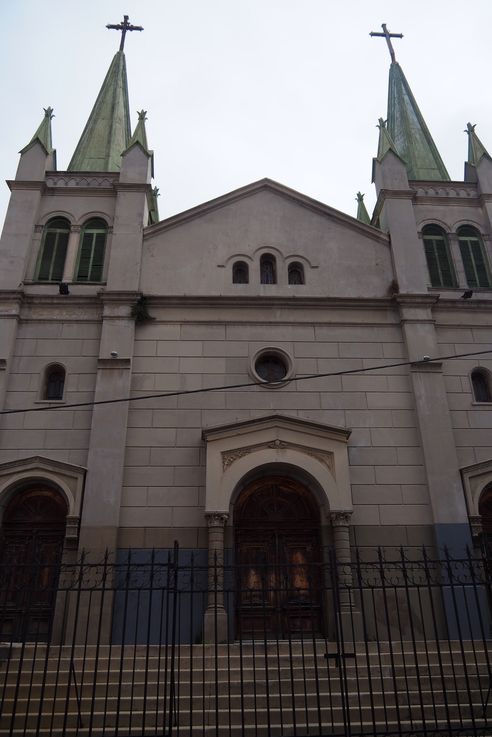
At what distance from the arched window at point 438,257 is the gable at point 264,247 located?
4.95 feet

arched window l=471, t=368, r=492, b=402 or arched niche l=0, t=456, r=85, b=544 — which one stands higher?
arched window l=471, t=368, r=492, b=402

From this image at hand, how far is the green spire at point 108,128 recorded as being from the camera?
22.6 meters

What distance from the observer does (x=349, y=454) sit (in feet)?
52.0

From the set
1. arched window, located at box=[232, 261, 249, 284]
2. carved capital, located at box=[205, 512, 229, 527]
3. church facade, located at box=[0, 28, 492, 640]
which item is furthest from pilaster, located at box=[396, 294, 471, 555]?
carved capital, located at box=[205, 512, 229, 527]

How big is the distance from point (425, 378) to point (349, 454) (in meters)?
3.21

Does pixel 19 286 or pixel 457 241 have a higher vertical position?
pixel 457 241

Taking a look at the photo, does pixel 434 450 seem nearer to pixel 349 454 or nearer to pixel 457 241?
pixel 349 454

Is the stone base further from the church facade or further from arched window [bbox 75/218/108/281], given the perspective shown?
arched window [bbox 75/218/108/281]

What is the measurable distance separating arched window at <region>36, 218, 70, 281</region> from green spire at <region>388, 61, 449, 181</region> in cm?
1282

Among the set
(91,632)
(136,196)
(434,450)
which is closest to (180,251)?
(136,196)

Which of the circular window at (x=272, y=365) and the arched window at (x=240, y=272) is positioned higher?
the arched window at (x=240, y=272)

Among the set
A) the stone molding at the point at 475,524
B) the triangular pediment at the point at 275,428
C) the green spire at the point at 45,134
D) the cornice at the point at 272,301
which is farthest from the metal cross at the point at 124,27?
the stone molding at the point at 475,524

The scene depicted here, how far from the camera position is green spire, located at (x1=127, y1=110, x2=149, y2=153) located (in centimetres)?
2108

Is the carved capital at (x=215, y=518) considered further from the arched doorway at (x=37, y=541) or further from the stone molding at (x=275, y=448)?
the arched doorway at (x=37, y=541)
